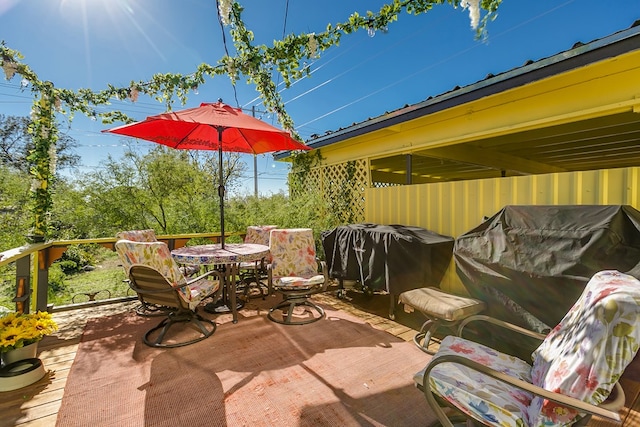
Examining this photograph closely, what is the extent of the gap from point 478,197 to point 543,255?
1291 millimetres

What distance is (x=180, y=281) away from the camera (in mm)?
2805

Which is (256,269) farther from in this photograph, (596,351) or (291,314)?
(596,351)

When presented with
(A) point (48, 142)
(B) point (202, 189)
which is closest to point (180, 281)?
(A) point (48, 142)

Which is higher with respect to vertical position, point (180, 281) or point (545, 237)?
point (545, 237)

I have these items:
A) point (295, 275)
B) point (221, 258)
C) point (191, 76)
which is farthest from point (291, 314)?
point (191, 76)

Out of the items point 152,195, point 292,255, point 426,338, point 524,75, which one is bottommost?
point 426,338

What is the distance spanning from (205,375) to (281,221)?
367cm

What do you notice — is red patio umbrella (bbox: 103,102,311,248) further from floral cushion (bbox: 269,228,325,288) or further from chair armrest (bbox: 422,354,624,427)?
chair armrest (bbox: 422,354,624,427)

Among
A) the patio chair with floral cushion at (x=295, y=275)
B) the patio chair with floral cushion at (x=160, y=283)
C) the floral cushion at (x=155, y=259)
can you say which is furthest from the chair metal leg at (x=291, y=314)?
the floral cushion at (x=155, y=259)

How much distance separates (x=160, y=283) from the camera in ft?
9.01

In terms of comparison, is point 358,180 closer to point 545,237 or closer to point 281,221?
point 281,221

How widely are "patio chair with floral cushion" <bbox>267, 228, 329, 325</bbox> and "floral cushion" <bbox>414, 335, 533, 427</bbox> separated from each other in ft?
6.67

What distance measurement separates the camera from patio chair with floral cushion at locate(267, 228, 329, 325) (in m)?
3.50

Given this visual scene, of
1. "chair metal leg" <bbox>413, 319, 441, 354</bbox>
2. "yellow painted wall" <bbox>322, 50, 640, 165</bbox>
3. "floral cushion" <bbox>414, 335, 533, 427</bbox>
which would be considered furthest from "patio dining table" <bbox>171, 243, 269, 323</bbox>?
"yellow painted wall" <bbox>322, 50, 640, 165</bbox>
